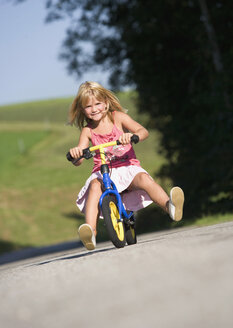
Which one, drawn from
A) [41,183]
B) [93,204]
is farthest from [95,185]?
[41,183]

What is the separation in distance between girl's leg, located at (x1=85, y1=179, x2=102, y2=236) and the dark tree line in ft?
28.6

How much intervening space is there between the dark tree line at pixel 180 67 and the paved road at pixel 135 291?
1035 centimetres

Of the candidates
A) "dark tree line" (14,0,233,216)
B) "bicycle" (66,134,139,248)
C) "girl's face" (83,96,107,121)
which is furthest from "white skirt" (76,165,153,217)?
"dark tree line" (14,0,233,216)

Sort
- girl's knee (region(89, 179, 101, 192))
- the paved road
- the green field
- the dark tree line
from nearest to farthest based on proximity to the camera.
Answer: the paved road, girl's knee (region(89, 179, 101, 192)), the dark tree line, the green field

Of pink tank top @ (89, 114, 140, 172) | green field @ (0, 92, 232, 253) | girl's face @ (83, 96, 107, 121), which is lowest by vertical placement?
green field @ (0, 92, 232, 253)

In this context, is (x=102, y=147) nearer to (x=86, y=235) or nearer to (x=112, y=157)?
(x=112, y=157)

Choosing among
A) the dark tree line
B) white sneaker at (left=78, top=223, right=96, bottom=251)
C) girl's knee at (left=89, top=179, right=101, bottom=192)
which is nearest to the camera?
white sneaker at (left=78, top=223, right=96, bottom=251)

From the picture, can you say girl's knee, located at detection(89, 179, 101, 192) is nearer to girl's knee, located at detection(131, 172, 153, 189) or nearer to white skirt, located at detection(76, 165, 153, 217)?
white skirt, located at detection(76, 165, 153, 217)

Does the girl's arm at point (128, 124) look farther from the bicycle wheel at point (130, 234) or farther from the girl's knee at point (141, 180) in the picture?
the bicycle wheel at point (130, 234)

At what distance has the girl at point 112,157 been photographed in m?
6.43

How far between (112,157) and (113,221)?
0.72m

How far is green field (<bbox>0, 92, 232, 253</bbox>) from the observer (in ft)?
91.3

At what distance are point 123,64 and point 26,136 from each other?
44.9 meters

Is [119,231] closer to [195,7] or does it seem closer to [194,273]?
[194,273]
